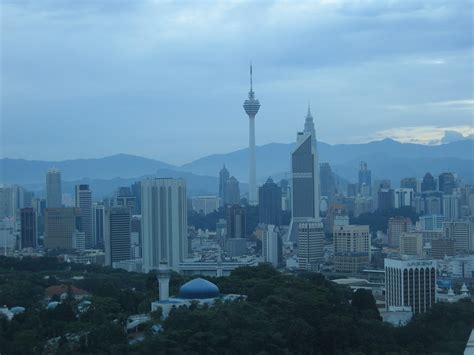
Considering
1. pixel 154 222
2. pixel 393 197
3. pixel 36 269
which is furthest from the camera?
pixel 393 197

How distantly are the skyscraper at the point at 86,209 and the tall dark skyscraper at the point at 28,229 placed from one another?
268cm

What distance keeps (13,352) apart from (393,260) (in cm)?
1108

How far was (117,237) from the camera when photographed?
119 ft

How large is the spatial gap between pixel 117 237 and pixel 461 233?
1370cm

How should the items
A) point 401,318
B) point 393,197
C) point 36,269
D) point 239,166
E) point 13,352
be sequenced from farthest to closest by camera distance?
point 239,166 < point 393,197 < point 36,269 < point 401,318 < point 13,352

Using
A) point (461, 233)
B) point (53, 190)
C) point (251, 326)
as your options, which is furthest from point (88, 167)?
point (251, 326)

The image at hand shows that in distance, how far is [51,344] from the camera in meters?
11.4

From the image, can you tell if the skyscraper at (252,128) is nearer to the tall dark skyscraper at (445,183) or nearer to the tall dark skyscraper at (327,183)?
the tall dark skyscraper at (327,183)

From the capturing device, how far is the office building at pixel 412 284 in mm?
19891

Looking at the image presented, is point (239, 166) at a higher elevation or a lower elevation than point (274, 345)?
higher

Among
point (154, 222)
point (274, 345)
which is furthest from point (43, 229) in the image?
point (274, 345)

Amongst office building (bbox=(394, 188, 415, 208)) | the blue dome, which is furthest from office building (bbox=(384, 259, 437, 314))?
office building (bbox=(394, 188, 415, 208))

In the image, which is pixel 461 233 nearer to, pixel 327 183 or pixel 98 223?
pixel 98 223

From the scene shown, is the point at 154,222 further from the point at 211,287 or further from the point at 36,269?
the point at 211,287
